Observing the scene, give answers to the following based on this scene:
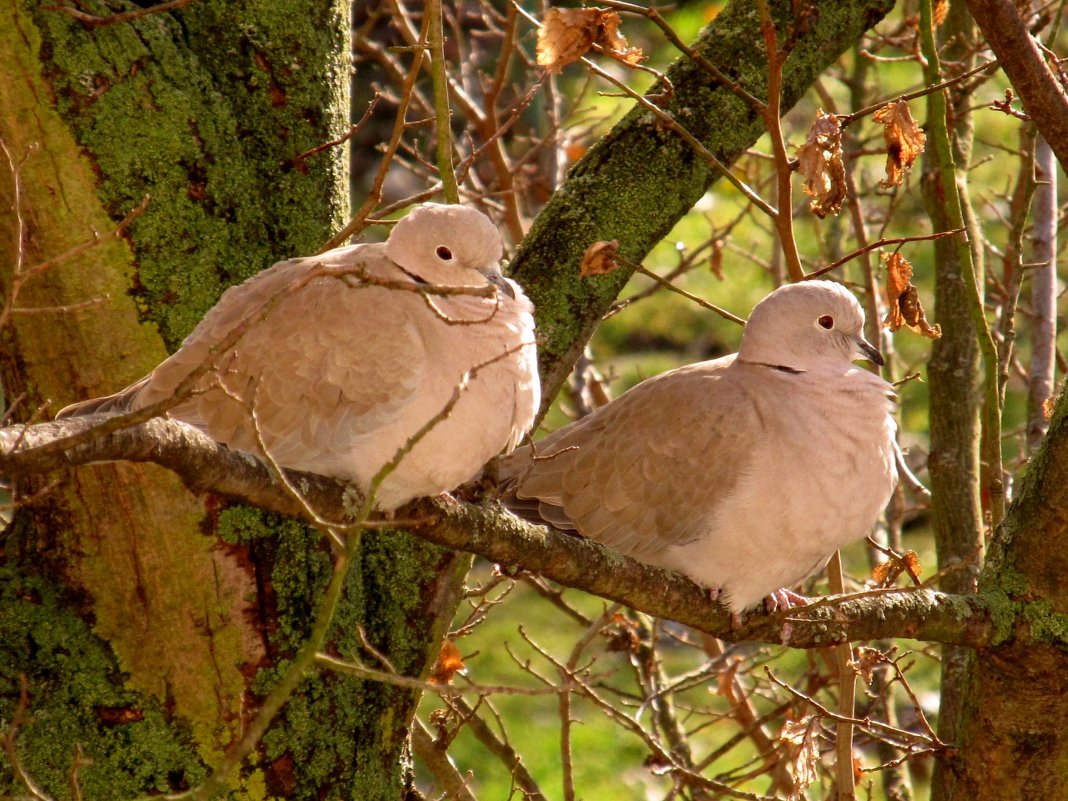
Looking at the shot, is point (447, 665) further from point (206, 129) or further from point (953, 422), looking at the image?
point (953, 422)

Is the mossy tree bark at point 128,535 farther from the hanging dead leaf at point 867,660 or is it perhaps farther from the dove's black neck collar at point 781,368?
the dove's black neck collar at point 781,368

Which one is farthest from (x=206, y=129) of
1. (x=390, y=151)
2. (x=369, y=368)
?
(x=369, y=368)

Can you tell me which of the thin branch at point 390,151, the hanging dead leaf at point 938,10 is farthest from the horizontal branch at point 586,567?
the hanging dead leaf at point 938,10

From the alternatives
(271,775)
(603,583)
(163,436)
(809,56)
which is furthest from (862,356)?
(163,436)

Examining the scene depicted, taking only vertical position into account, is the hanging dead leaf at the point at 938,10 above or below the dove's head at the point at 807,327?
above

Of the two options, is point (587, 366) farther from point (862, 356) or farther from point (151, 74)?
point (151, 74)

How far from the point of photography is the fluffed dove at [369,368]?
2.97 meters

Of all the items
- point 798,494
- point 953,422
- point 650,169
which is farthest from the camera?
point 953,422

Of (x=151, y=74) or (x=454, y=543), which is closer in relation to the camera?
(x=454, y=543)

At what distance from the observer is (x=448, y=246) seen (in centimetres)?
314

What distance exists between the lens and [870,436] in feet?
11.4

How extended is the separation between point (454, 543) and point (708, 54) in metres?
1.80

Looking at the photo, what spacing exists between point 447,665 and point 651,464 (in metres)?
0.83

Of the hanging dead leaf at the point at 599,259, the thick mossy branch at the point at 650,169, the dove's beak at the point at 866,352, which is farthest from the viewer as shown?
the dove's beak at the point at 866,352
